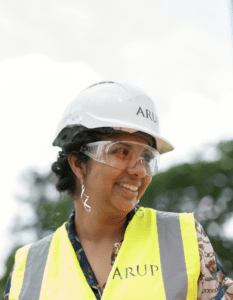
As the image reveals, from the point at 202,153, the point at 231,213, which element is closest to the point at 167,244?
the point at 231,213

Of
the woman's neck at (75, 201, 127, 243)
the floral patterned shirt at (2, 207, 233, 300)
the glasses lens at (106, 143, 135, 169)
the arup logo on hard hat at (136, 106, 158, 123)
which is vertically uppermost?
the arup logo on hard hat at (136, 106, 158, 123)

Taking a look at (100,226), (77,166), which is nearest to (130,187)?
(100,226)

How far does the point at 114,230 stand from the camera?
284cm

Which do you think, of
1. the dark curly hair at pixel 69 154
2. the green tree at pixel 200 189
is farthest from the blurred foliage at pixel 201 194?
the dark curly hair at pixel 69 154

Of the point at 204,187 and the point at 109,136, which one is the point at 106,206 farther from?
the point at 204,187

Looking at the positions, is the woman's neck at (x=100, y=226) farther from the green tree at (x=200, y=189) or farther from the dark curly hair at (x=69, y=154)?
the green tree at (x=200, y=189)

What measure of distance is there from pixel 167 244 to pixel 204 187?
1133 cm

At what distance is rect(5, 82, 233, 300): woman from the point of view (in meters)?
2.32

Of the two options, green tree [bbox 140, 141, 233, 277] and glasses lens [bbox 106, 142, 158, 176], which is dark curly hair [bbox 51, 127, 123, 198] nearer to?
glasses lens [bbox 106, 142, 158, 176]

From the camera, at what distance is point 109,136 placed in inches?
110

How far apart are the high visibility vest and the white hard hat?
27.7 inches

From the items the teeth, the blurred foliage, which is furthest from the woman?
the blurred foliage

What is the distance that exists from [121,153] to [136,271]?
0.83 m

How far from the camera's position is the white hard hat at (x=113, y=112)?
2.85m
